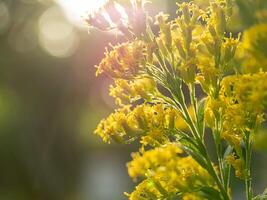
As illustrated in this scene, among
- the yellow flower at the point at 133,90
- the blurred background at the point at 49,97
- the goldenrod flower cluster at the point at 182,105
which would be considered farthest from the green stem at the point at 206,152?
the blurred background at the point at 49,97

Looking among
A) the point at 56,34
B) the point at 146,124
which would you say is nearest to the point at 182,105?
the point at 146,124

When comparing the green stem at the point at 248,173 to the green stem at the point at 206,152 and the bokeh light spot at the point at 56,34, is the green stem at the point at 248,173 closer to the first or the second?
the green stem at the point at 206,152

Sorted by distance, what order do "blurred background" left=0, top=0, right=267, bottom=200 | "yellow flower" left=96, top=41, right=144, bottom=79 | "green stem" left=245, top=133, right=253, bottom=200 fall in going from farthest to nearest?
"blurred background" left=0, top=0, right=267, bottom=200 → "yellow flower" left=96, top=41, right=144, bottom=79 → "green stem" left=245, top=133, right=253, bottom=200

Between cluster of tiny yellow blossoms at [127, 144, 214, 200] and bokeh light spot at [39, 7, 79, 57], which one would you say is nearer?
cluster of tiny yellow blossoms at [127, 144, 214, 200]

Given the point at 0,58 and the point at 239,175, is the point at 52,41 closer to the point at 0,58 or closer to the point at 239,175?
the point at 0,58

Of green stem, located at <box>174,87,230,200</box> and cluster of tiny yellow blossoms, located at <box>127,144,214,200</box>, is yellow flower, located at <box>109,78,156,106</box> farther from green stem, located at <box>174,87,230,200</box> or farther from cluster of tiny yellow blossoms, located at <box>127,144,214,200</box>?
cluster of tiny yellow blossoms, located at <box>127,144,214,200</box>

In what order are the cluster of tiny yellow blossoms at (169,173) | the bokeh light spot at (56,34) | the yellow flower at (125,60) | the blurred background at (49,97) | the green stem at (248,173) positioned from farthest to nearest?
1. the bokeh light spot at (56,34)
2. the blurred background at (49,97)
3. the yellow flower at (125,60)
4. the green stem at (248,173)
5. the cluster of tiny yellow blossoms at (169,173)

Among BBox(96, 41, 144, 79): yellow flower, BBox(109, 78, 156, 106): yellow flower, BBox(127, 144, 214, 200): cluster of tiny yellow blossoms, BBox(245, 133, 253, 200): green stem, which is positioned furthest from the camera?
BBox(109, 78, 156, 106): yellow flower

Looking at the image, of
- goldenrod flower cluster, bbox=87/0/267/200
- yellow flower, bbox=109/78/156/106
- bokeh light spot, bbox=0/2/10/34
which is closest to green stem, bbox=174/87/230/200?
goldenrod flower cluster, bbox=87/0/267/200

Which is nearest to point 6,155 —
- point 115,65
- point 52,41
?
point 52,41
